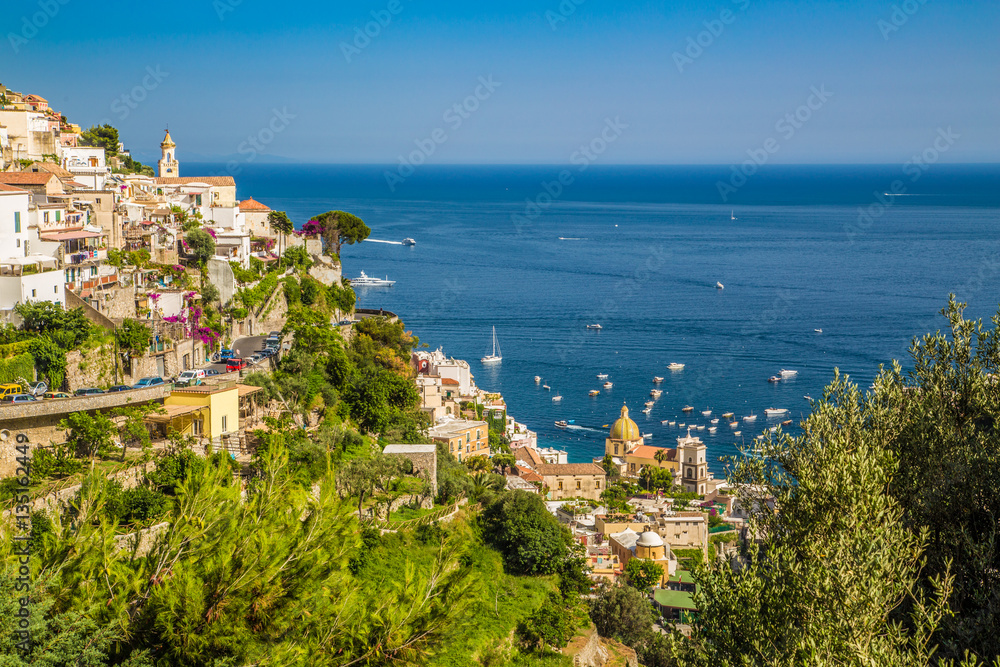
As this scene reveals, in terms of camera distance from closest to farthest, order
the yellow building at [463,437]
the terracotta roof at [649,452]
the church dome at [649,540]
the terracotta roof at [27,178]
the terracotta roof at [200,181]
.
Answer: the terracotta roof at [27,178] → the church dome at [649,540] → the yellow building at [463,437] → the terracotta roof at [200,181] → the terracotta roof at [649,452]

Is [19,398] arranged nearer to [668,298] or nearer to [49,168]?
[49,168]

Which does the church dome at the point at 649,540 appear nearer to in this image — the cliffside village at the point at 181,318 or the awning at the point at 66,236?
the cliffside village at the point at 181,318

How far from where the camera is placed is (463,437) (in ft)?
96.6

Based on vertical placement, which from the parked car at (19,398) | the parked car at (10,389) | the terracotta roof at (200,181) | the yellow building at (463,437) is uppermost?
the terracotta roof at (200,181)

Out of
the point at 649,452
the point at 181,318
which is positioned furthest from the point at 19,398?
the point at 649,452

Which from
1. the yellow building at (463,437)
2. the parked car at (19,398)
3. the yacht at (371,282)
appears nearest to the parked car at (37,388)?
the parked car at (19,398)

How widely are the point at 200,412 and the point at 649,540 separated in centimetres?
1412

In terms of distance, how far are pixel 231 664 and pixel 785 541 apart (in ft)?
16.0

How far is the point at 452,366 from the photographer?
41.6 metres

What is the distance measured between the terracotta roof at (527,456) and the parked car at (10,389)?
20.8 metres

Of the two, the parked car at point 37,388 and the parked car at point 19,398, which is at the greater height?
the parked car at point 37,388

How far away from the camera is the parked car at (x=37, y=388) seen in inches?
619

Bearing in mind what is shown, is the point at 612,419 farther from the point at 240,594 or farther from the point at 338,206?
the point at 338,206

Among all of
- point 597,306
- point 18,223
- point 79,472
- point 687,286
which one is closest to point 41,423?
point 79,472
